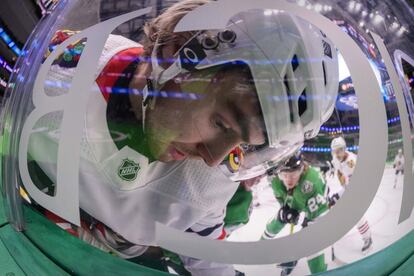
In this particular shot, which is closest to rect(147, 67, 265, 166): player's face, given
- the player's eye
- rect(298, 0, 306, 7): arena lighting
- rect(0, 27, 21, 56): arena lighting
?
the player's eye

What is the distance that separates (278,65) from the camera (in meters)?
0.53

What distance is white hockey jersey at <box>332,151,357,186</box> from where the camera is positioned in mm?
549

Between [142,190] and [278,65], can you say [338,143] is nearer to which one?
[278,65]

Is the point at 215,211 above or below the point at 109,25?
below

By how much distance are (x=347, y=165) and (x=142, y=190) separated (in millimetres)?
223

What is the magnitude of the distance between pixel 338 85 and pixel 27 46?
38 centimetres

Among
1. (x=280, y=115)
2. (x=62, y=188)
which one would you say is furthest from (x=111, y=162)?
(x=280, y=115)

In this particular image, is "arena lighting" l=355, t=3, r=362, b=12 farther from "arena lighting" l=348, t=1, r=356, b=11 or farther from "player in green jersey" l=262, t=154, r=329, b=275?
"player in green jersey" l=262, t=154, r=329, b=275

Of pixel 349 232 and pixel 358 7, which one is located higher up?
pixel 358 7

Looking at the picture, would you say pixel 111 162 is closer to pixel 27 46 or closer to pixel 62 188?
pixel 62 188

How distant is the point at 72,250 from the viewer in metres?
0.59

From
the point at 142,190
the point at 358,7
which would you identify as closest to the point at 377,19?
the point at 358,7

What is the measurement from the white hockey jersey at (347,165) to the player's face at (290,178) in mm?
41

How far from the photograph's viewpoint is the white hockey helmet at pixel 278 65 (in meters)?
0.53
